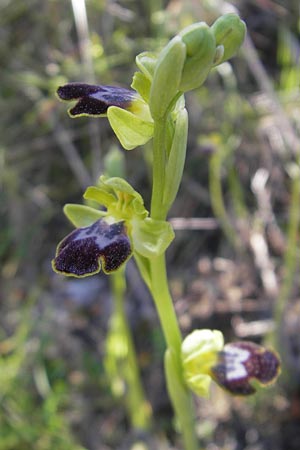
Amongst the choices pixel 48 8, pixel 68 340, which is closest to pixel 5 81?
pixel 48 8

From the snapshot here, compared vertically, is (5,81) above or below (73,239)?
below

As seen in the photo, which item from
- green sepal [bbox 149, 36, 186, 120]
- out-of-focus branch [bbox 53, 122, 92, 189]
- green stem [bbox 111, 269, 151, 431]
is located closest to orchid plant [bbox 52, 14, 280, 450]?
green sepal [bbox 149, 36, 186, 120]

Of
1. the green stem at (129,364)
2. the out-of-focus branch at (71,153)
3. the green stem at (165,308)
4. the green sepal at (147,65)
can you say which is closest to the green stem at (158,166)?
the green stem at (165,308)

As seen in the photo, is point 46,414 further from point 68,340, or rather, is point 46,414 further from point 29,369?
point 68,340

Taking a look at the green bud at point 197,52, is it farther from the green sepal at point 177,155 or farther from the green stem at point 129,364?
the green stem at point 129,364

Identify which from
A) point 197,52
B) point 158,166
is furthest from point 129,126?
point 197,52
